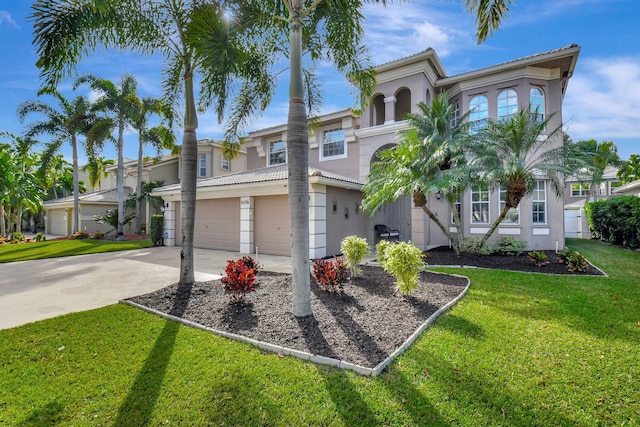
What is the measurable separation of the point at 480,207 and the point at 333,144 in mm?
8155

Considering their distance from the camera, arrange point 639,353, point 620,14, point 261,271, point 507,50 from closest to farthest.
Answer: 1. point 639,353
2. point 620,14
3. point 261,271
4. point 507,50

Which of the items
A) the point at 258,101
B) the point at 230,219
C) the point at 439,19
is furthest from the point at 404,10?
the point at 230,219

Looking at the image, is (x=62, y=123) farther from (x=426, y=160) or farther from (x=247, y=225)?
(x=426, y=160)

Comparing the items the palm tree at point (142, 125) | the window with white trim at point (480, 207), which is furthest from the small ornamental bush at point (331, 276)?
the palm tree at point (142, 125)

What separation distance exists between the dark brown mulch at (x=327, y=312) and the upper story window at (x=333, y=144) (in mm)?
9984

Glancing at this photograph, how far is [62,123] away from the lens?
20.6 m

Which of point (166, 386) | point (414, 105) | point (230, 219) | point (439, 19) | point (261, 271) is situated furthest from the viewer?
point (230, 219)

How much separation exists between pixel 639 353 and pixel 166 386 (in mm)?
6123

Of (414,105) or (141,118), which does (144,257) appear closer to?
(141,118)

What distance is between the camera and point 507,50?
12602 mm

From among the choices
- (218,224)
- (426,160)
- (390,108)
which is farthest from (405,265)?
(218,224)

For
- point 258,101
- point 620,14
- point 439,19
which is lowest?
point 258,101

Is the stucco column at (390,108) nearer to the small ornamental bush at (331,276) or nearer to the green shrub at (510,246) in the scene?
the green shrub at (510,246)

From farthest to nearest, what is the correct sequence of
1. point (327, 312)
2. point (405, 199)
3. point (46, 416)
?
point (405, 199)
point (327, 312)
point (46, 416)
